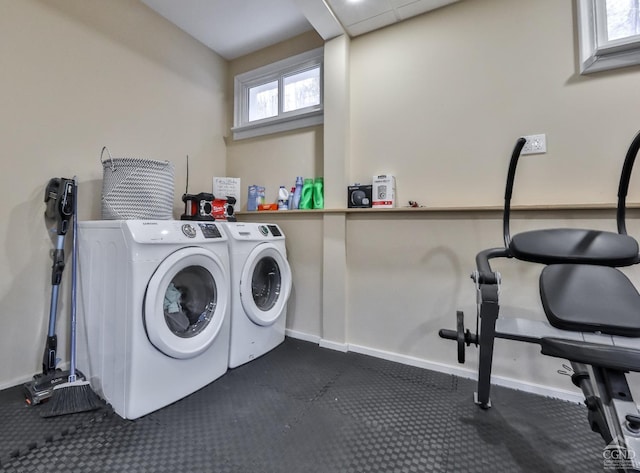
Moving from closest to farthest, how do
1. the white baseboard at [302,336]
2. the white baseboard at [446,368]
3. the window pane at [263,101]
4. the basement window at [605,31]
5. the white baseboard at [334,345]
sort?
the basement window at [605,31], the white baseboard at [446,368], the white baseboard at [334,345], the white baseboard at [302,336], the window pane at [263,101]

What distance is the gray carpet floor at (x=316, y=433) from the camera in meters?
1.07

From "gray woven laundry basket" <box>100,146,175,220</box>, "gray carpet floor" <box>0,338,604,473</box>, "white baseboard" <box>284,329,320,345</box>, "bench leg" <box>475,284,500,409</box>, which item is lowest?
"gray carpet floor" <box>0,338,604,473</box>

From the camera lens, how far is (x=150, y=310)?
49.7 inches

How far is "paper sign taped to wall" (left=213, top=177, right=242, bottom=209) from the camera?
2.46 meters

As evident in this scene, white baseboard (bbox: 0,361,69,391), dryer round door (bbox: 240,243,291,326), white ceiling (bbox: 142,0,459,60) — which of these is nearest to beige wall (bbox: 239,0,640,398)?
white ceiling (bbox: 142,0,459,60)

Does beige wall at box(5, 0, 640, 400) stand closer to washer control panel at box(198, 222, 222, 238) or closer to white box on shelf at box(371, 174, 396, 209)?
white box on shelf at box(371, 174, 396, 209)

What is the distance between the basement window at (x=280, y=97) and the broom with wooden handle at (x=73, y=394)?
152 cm

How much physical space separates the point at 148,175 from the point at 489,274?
186cm

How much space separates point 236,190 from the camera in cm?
251

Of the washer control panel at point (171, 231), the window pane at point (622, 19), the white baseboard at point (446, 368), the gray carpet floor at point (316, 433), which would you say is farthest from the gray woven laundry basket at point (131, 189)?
the window pane at point (622, 19)

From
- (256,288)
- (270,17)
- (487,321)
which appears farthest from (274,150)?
(487,321)

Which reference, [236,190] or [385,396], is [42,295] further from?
[385,396]

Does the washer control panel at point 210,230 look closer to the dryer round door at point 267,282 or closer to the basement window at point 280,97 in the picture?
the dryer round door at point 267,282

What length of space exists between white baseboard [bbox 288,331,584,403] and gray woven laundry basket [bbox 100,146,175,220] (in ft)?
4.75
